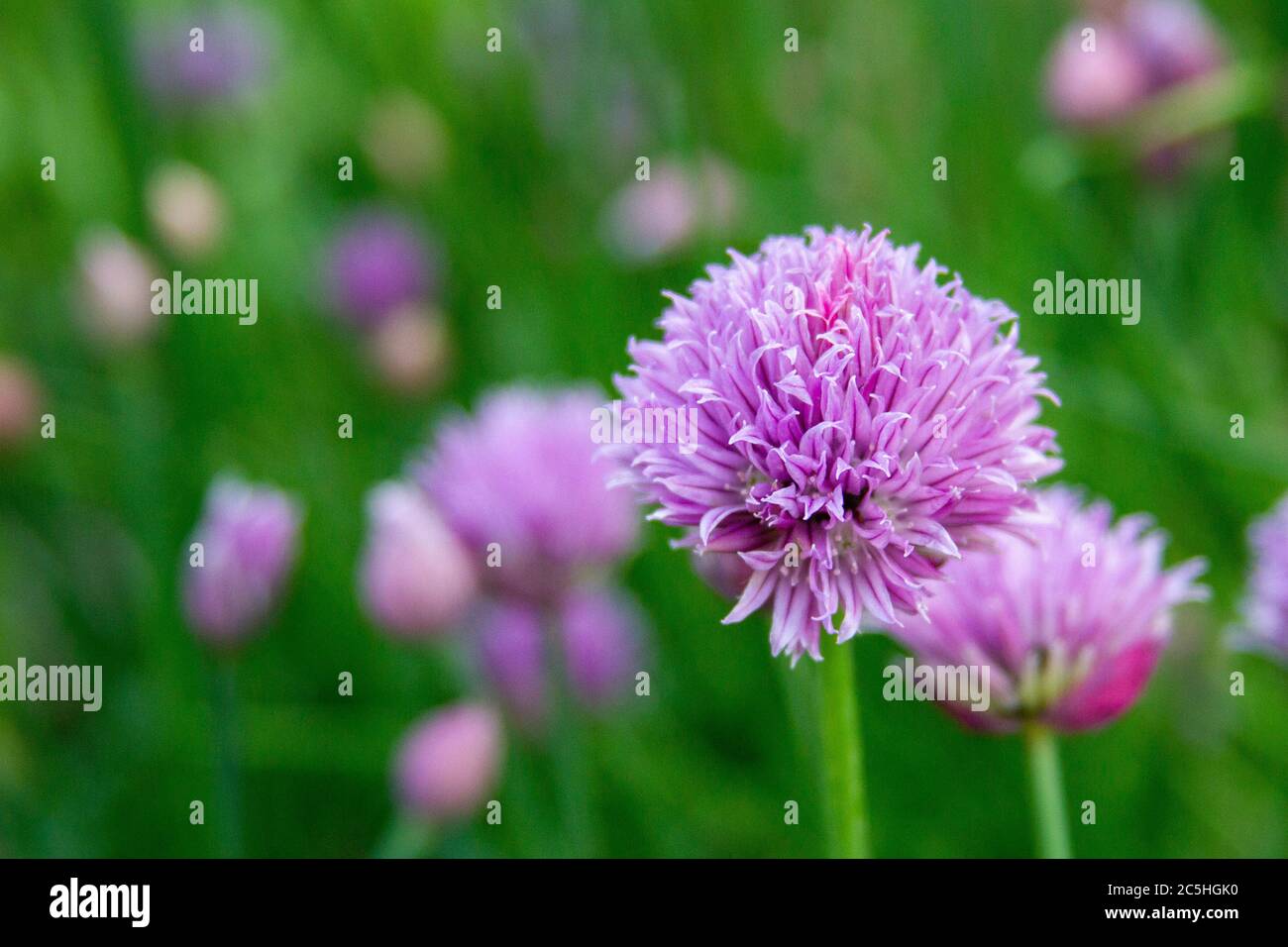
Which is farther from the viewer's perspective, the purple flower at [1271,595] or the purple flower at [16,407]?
the purple flower at [16,407]

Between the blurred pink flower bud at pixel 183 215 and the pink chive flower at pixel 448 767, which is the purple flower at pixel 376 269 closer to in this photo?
the blurred pink flower bud at pixel 183 215

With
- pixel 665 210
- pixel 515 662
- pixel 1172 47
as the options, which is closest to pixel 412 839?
pixel 515 662

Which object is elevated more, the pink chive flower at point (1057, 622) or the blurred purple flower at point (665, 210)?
the blurred purple flower at point (665, 210)

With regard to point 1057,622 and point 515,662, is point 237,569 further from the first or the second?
point 1057,622

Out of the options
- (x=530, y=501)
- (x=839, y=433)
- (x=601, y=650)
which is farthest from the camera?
(x=601, y=650)

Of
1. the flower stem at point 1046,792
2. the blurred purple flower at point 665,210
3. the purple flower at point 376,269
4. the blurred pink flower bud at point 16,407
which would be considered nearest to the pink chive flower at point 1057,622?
the flower stem at point 1046,792

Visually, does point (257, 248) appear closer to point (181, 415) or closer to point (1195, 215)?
point (181, 415)
